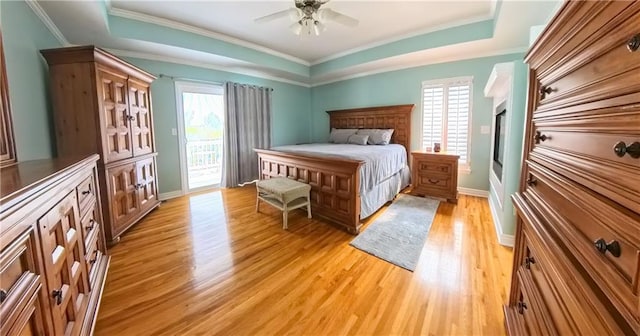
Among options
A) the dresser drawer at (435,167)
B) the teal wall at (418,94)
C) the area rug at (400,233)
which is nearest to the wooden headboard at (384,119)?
the teal wall at (418,94)

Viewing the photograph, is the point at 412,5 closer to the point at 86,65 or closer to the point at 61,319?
the point at 86,65

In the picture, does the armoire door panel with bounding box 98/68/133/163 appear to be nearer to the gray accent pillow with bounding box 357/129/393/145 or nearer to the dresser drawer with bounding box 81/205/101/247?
the dresser drawer with bounding box 81/205/101/247

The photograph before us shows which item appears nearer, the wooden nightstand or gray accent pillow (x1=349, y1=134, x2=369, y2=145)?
the wooden nightstand

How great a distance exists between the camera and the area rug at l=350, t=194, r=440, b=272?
2311mm

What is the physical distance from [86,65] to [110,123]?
0.56 m

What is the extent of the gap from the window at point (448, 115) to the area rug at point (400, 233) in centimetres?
118

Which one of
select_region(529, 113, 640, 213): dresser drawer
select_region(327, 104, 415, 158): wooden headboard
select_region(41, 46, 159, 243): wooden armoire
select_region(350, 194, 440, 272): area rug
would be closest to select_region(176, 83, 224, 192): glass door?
select_region(41, 46, 159, 243): wooden armoire

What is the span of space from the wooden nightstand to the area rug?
11.2 inches

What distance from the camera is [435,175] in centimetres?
393

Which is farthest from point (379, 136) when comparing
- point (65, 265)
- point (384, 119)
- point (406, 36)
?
point (65, 265)

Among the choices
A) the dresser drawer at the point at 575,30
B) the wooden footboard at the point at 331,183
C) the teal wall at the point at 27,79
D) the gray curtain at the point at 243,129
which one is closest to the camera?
the dresser drawer at the point at 575,30

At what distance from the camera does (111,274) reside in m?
2.05

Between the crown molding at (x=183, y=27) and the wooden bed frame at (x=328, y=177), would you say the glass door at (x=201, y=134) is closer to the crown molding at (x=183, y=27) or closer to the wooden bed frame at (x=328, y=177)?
the crown molding at (x=183, y=27)

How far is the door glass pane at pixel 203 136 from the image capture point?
4531 millimetres
